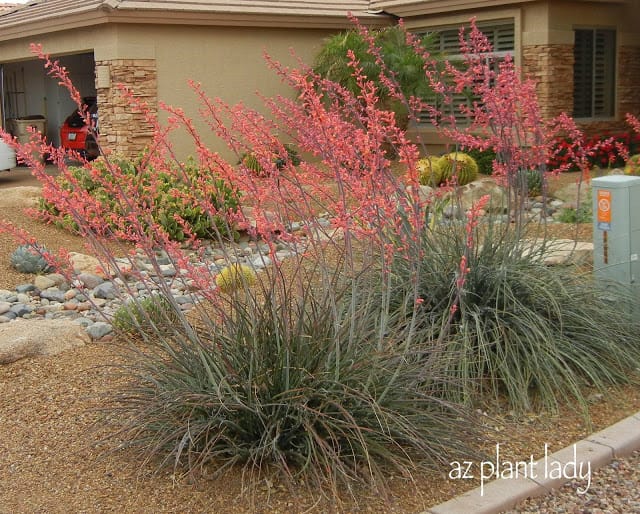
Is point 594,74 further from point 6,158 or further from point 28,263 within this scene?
point 28,263

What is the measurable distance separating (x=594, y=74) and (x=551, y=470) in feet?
49.9

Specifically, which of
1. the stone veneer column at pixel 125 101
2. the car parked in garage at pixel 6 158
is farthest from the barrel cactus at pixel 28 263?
the car parked in garage at pixel 6 158

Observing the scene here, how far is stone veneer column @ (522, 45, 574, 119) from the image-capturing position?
16.7 m

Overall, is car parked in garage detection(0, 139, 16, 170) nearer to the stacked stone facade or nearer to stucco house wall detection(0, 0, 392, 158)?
stucco house wall detection(0, 0, 392, 158)

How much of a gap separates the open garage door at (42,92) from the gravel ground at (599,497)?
21.6m

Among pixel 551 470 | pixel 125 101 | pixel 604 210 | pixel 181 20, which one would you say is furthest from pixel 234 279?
pixel 181 20

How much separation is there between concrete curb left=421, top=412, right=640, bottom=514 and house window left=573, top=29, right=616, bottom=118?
552 inches

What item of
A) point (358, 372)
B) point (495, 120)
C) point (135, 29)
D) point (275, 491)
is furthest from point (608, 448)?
point (135, 29)

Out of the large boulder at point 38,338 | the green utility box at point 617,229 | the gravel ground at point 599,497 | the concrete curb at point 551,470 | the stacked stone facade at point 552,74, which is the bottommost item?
the gravel ground at point 599,497

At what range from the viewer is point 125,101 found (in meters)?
Result: 17.0

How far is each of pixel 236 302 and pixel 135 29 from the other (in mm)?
13444

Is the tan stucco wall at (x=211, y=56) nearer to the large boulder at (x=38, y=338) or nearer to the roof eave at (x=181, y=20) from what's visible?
the roof eave at (x=181, y=20)

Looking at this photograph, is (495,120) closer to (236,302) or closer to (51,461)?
(236,302)

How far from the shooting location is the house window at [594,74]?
18.1 metres
